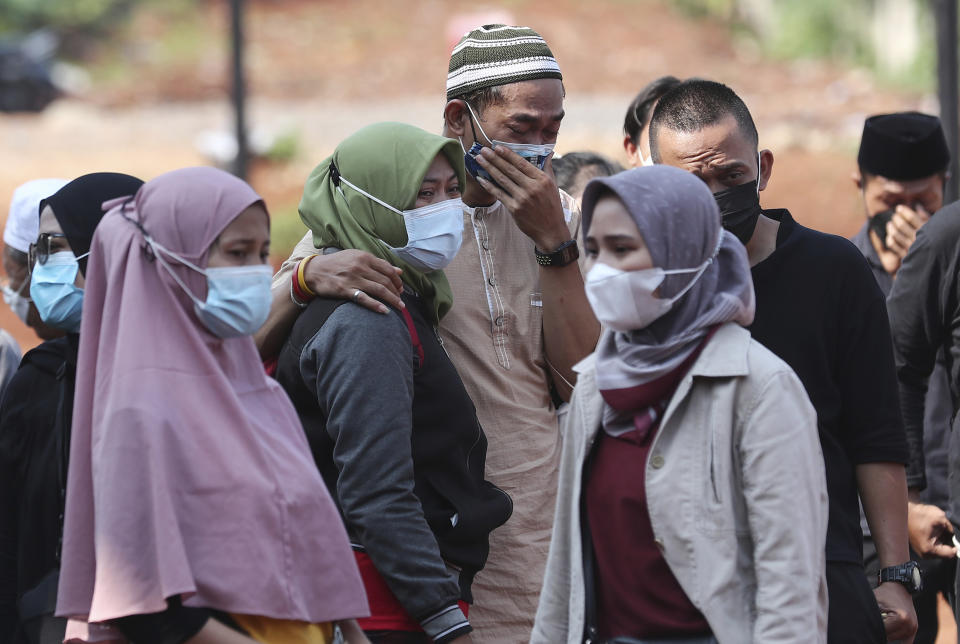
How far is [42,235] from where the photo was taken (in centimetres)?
356

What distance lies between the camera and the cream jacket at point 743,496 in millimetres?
2695

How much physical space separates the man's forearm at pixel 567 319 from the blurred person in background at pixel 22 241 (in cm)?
157

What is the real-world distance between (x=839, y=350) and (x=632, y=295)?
0.85 m

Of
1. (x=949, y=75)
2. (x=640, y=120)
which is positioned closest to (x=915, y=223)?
(x=640, y=120)

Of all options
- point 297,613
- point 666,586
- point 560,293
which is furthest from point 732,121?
point 297,613

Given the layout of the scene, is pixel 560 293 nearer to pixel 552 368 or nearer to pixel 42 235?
pixel 552 368

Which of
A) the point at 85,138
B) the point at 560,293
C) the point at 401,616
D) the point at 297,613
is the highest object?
the point at 560,293

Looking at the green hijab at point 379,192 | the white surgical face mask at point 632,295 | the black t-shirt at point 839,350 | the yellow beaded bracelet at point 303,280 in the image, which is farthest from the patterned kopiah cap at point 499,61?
the white surgical face mask at point 632,295

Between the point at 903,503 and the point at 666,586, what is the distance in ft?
3.17

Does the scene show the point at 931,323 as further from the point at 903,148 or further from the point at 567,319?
the point at 567,319

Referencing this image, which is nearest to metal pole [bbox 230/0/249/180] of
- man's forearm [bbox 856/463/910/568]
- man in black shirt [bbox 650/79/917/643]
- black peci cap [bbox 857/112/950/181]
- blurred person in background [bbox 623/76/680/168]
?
blurred person in background [bbox 623/76/680/168]

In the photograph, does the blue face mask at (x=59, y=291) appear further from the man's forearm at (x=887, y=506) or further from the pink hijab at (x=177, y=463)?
the man's forearm at (x=887, y=506)

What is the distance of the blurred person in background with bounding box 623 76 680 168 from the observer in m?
5.11

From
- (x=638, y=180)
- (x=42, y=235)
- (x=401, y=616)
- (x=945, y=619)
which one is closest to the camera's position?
(x=638, y=180)
